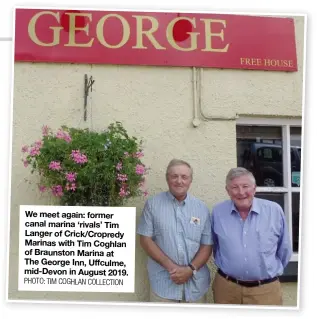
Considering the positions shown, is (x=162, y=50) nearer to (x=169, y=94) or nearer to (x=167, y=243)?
(x=169, y=94)

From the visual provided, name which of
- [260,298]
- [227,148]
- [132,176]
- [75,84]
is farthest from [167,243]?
[75,84]

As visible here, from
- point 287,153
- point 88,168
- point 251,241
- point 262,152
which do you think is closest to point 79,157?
point 88,168

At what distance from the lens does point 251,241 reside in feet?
11.5

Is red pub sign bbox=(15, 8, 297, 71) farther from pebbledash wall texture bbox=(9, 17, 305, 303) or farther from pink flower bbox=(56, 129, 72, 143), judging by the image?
pink flower bbox=(56, 129, 72, 143)

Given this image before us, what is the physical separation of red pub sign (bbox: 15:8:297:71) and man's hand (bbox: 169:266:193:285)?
1696 mm

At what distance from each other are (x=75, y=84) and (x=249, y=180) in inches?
64.8

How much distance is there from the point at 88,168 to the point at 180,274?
1016mm

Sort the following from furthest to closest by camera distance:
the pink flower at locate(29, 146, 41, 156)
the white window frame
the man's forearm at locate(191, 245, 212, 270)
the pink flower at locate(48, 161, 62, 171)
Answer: the white window frame, the man's forearm at locate(191, 245, 212, 270), the pink flower at locate(29, 146, 41, 156), the pink flower at locate(48, 161, 62, 171)

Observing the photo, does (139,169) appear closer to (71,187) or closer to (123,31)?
(71,187)

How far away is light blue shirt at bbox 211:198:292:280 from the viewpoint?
3.50 metres

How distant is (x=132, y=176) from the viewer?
3494 millimetres

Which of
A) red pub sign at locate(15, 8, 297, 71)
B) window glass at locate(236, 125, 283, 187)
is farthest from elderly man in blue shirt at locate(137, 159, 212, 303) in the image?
red pub sign at locate(15, 8, 297, 71)

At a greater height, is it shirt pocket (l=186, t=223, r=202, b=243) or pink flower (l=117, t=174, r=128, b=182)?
pink flower (l=117, t=174, r=128, b=182)

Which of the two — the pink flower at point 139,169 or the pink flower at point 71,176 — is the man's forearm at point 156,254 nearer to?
the pink flower at point 139,169
